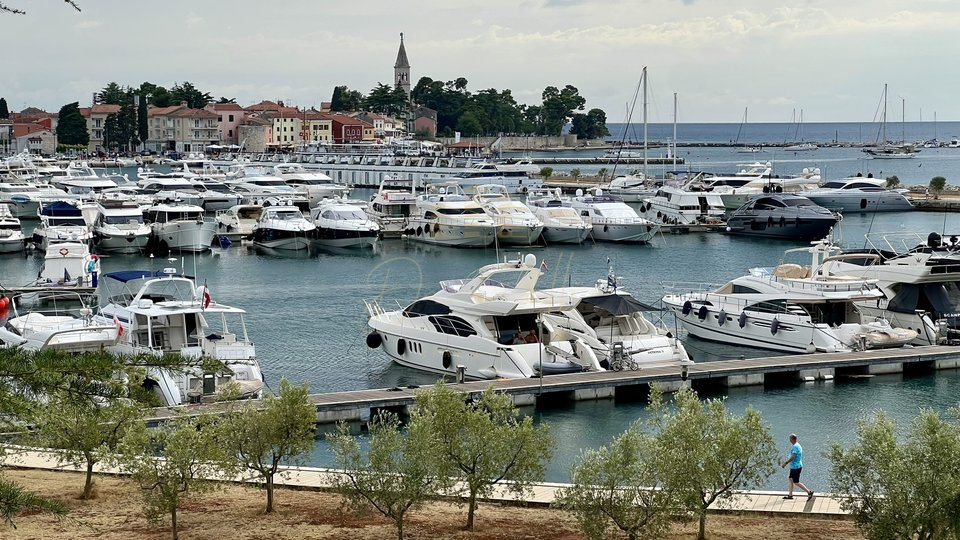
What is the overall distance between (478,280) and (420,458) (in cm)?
1537

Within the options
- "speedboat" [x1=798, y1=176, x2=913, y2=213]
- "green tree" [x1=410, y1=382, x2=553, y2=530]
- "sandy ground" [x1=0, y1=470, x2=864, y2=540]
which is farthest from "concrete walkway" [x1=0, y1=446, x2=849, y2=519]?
"speedboat" [x1=798, y1=176, x2=913, y2=213]

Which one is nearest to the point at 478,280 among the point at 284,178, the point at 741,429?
the point at 741,429

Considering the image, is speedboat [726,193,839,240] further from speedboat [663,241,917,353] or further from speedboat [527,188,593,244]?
speedboat [663,241,917,353]

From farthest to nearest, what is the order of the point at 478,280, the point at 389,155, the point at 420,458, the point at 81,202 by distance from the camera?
1. the point at 389,155
2. the point at 81,202
3. the point at 478,280
4. the point at 420,458

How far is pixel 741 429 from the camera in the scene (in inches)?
703

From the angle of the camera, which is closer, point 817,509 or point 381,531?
point 381,531

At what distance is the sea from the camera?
29.0 m

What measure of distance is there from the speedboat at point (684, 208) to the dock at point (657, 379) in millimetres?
43066

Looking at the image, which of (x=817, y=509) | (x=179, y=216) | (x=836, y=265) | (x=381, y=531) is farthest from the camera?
(x=179, y=216)

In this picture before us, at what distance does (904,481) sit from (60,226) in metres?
54.1

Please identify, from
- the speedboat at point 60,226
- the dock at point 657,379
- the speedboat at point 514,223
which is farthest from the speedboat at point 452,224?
the dock at point 657,379

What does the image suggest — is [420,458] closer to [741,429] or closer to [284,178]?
[741,429]

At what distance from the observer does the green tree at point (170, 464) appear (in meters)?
18.0

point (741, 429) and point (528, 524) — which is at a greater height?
point (741, 429)
